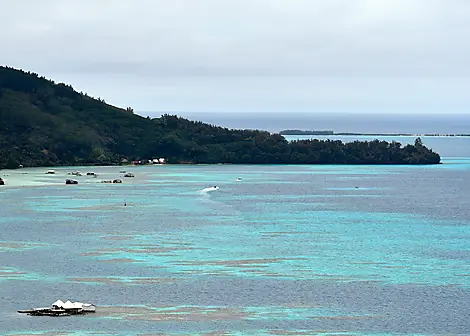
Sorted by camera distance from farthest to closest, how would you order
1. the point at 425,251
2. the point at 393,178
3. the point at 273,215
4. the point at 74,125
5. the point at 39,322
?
the point at 74,125 < the point at 393,178 < the point at 273,215 < the point at 425,251 < the point at 39,322

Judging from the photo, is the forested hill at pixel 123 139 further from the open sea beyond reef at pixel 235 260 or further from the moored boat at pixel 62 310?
the moored boat at pixel 62 310

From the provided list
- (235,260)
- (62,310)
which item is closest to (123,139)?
(235,260)

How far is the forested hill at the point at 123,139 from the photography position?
6658 inches

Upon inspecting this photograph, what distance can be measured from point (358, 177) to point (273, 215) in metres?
57.2

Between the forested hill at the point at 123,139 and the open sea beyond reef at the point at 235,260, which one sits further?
the forested hill at the point at 123,139

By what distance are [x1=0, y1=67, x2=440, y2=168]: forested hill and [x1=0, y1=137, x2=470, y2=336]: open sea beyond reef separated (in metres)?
49.0

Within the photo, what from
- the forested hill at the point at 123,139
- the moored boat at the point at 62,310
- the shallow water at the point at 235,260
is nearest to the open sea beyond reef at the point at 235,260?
the shallow water at the point at 235,260

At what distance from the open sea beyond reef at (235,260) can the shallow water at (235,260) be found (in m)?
0.11

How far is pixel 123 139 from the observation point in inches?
7047

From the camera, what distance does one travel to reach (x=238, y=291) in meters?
53.8

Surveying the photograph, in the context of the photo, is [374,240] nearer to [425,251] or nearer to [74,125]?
[425,251]

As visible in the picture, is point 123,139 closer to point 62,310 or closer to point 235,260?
point 235,260

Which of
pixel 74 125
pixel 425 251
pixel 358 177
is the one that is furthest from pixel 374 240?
pixel 74 125

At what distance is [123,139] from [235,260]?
116 meters
